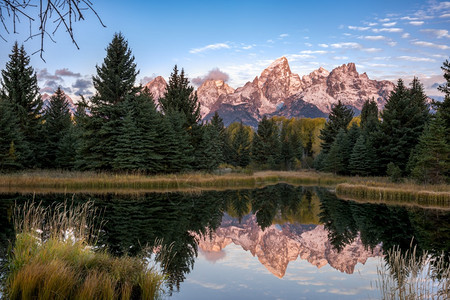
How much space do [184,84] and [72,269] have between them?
37.5 metres

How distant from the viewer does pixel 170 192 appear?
26625mm

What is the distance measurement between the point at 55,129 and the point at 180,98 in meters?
15.1

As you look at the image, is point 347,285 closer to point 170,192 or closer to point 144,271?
point 144,271

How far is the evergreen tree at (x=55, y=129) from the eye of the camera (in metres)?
39.7

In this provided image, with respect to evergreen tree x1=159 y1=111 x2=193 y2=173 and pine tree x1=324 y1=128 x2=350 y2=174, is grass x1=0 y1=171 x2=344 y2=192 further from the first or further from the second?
pine tree x1=324 y1=128 x2=350 y2=174

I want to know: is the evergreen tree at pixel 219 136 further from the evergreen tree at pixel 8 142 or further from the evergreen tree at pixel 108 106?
the evergreen tree at pixel 8 142

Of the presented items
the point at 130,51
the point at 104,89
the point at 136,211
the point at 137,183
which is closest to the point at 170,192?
the point at 137,183

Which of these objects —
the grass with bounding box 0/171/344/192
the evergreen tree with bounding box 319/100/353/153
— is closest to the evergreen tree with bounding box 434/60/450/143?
the grass with bounding box 0/171/344/192

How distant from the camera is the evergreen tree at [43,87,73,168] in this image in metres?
39.7

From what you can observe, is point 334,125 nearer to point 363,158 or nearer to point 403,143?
point 363,158

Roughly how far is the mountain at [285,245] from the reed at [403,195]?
36.1 feet

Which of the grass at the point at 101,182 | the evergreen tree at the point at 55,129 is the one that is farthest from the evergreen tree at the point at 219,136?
the evergreen tree at the point at 55,129

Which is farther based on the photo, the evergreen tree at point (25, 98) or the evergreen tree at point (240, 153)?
the evergreen tree at point (240, 153)

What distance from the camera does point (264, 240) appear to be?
1367 centimetres
